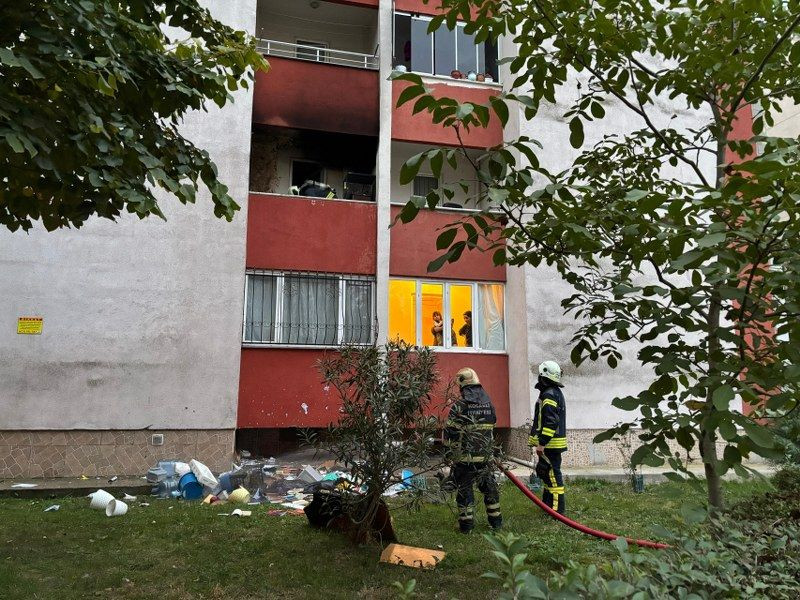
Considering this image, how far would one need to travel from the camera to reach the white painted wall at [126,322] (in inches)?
378

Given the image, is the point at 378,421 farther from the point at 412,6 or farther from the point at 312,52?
the point at 312,52

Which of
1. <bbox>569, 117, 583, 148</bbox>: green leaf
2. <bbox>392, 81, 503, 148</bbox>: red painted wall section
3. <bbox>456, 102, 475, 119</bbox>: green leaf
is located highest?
<bbox>392, 81, 503, 148</bbox>: red painted wall section

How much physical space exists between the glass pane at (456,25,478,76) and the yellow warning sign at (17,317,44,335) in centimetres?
1005

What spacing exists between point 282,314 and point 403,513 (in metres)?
5.33

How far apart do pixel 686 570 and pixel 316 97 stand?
11.4 m

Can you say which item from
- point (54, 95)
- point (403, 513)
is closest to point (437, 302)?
point (403, 513)

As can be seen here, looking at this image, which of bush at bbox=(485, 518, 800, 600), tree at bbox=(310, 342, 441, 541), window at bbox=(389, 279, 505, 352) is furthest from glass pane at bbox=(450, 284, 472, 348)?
bush at bbox=(485, 518, 800, 600)

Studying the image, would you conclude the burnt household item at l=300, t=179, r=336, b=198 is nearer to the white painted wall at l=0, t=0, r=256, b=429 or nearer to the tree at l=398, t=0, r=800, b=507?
the white painted wall at l=0, t=0, r=256, b=429

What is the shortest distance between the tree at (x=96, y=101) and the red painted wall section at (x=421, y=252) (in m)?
6.57

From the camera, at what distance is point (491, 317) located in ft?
41.0

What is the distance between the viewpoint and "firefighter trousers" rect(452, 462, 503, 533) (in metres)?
5.62

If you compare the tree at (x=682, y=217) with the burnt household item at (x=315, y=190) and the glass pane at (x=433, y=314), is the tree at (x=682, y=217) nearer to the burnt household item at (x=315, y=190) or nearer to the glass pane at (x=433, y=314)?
the glass pane at (x=433, y=314)

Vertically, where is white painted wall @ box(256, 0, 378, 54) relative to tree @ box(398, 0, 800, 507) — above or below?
above

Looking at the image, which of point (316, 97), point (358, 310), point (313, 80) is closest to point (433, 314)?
point (358, 310)
